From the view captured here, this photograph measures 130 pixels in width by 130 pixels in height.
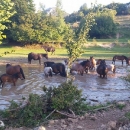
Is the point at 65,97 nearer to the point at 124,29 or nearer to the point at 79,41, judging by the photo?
the point at 79,41

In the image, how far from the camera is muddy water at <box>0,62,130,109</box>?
44.0ft

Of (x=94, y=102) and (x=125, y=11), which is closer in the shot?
(x=94, y=102)

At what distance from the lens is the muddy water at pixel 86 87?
13.4 meters

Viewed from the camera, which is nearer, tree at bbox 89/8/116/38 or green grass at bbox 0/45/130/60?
green grass at bbox 0/45/130/60

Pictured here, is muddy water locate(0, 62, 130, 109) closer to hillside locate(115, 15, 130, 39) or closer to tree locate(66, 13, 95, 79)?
tree locate(66, 13, 95, 79)

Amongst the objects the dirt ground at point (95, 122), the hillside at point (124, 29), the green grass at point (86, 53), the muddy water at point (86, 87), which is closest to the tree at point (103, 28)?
the hillside at point (124, 29)

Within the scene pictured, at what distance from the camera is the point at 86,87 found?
1644 centimetres

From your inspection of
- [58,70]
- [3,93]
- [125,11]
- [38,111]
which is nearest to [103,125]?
[38,111]

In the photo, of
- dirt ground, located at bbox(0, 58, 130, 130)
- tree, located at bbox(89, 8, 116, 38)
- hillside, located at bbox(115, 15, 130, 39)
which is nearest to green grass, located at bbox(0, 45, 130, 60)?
tree, located at bbox(89, 8, 116, 38)

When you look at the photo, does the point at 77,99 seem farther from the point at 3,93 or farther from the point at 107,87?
the point at 107,87

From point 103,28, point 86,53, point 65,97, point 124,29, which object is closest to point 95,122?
point 65,97

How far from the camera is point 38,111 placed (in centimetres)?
916

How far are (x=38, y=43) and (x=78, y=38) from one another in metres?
31.1

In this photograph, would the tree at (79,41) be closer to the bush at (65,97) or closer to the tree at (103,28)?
the bush at (65,97)
